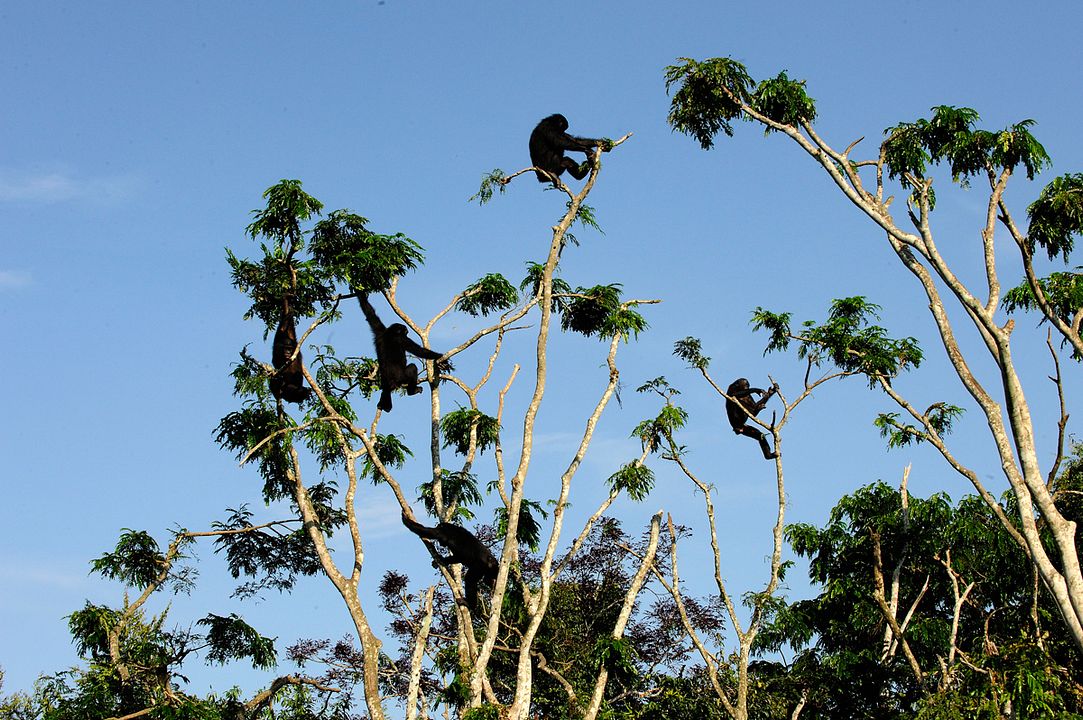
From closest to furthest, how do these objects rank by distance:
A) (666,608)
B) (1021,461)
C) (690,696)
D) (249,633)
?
(1021,461) → (249,633) → (690,696) → (666,608)

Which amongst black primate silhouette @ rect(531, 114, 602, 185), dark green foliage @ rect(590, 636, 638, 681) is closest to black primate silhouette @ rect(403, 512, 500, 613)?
dark green foliage @ rect(590, 636, 638, 681)

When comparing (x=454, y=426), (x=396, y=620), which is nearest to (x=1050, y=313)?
(x=454, y=426)

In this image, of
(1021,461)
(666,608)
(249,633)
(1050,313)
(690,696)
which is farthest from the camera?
(666,608)

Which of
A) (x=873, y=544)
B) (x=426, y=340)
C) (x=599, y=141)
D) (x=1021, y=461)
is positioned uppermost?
(x=599, y=141)

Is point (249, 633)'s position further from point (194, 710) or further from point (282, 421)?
point (282, 421)

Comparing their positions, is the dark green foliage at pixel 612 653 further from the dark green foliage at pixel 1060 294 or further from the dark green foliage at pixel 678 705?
the dark green foliage at pixel 1060 294

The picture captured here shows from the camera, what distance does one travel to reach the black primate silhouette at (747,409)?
2073cm

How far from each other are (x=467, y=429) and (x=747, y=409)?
600 centimetres

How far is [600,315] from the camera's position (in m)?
18.7

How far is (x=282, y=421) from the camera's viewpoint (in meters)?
16.3

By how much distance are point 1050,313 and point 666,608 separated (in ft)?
45.5

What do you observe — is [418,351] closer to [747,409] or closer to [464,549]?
[464,549]

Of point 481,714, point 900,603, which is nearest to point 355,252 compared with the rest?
point 481,714

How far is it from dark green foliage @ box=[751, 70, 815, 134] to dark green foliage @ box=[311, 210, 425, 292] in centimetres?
577
